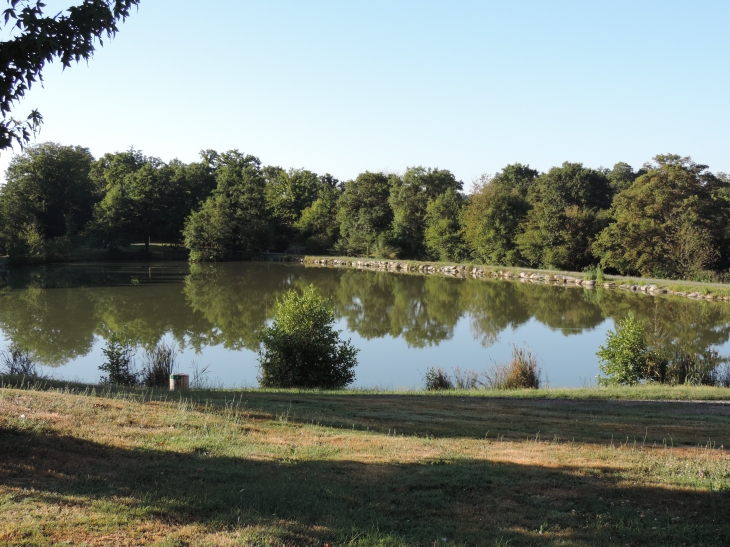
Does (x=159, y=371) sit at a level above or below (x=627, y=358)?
below

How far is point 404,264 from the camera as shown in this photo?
48.0 meters

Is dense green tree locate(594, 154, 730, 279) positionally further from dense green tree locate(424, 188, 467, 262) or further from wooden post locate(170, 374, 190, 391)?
wooden post locate(170, 374, 190, 391)

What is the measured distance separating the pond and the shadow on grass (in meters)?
8.55

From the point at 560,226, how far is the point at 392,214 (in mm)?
18826

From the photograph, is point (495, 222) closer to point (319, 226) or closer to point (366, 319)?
point (319, 226)

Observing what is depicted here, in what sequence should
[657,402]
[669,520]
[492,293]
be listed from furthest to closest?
1. [492,293]
2. [657,402]
3. [669,520]

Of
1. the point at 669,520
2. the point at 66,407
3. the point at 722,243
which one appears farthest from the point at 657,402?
the point at 722,243

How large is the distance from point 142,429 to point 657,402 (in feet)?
25.4

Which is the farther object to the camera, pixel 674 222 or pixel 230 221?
pixel 230 221

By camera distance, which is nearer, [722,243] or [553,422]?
[553,422]

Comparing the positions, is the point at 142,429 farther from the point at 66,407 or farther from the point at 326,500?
the point at 326,500

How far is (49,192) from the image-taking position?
2157 inches

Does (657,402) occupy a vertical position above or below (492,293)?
below

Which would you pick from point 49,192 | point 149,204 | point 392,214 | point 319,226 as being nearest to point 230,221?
point 149,204
